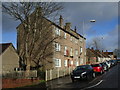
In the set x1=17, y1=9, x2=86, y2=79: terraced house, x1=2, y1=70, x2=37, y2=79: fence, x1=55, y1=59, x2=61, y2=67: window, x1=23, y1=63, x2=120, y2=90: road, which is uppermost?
x1=17, y1=9, x2=86, y2=79: terraced house

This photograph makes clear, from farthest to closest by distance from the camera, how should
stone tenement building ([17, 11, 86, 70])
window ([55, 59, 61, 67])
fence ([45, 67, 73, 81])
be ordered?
window ([55, 59, 61, 67])
stone tenement building ([17, 11, 86, 70])
fence ([45, 67, 73, 81])

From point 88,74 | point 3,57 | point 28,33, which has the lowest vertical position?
point 88,74

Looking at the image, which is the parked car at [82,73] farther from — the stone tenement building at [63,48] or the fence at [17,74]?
the stone tenement building at [63,48]

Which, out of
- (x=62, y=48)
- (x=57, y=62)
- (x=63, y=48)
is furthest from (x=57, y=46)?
(x=63, y=48)

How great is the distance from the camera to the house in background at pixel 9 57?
102 ft

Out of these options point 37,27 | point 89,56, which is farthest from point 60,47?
point 89,56

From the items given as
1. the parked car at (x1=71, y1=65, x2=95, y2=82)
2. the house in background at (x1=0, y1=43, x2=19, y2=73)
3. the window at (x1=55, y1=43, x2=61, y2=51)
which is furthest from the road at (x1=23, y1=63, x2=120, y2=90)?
the window at (x1=55, y1=43, x2=61, y2=51)

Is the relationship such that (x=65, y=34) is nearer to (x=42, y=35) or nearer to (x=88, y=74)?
(x=42, y=35)

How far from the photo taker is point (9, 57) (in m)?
32.7

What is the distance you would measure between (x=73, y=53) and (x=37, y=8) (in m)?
24.2

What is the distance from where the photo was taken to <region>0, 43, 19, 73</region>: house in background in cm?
3109

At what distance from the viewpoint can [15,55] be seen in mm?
34281

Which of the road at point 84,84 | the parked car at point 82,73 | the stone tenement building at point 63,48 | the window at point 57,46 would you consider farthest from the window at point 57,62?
the road at point 84,84

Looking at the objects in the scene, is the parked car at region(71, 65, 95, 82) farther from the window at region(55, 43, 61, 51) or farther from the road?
the window at region(55, 43, 61, 51)
